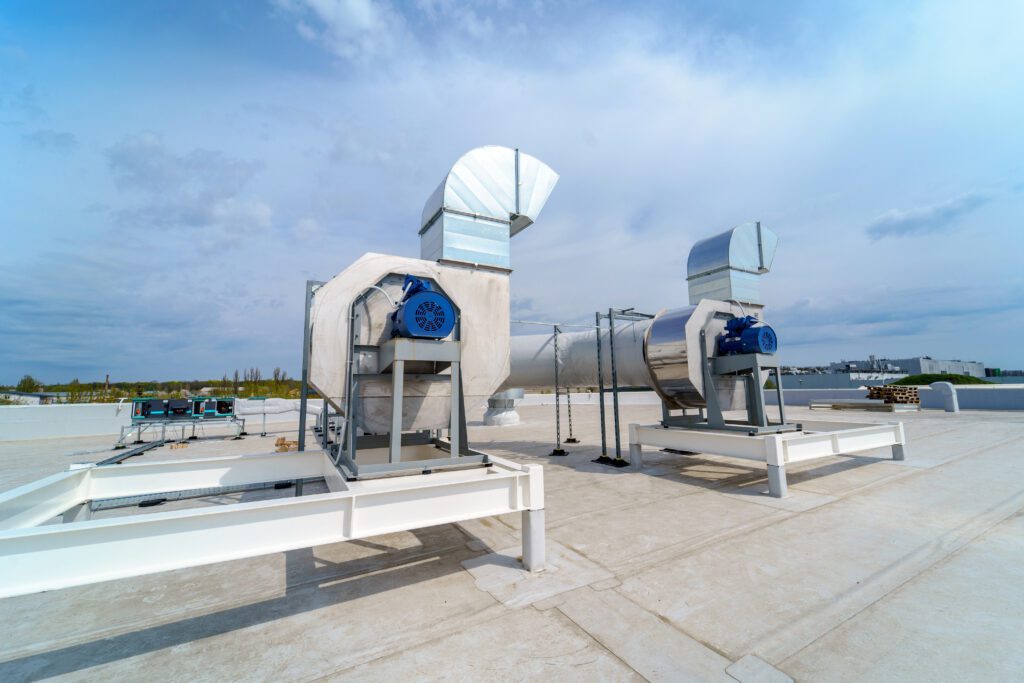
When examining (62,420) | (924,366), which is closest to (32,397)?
(62,420)

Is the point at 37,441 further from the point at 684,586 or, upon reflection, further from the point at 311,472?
the point at 684,586

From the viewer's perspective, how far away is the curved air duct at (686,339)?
20.7 feet

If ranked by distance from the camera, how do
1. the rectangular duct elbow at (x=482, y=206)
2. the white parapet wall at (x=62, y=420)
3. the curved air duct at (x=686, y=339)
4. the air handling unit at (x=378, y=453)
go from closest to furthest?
the air handling unit at (x=378, y=453) < the rectangular duct elbow at (x=482, y=206) < the curved air duct at (x=686, y=339) < the white parapet wall at (x=62, y=420)

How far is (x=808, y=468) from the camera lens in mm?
7078

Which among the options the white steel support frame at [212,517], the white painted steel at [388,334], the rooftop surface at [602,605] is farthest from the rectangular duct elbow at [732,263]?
the white steel support frame at [212,517]

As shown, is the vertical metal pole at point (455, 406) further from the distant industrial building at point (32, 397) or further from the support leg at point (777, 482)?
the distant industrial building at point (32, 397)

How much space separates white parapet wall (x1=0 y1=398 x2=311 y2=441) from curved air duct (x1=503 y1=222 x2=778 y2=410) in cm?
842

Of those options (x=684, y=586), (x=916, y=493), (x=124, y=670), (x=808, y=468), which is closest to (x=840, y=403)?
(x=808, y=468)

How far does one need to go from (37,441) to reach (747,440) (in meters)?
19.9

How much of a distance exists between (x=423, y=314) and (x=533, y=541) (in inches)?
86.0

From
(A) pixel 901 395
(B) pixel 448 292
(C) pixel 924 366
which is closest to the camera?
(B) pixel 448 292

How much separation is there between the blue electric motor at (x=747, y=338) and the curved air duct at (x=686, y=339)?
0.16 m

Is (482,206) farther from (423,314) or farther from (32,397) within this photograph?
(32,397)

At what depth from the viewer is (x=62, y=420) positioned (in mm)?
13891
